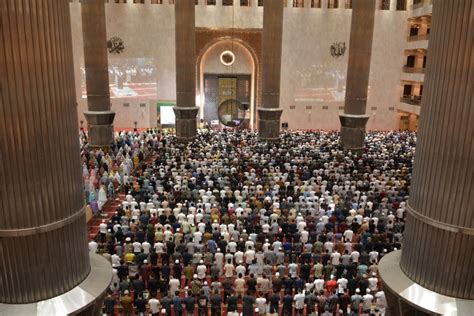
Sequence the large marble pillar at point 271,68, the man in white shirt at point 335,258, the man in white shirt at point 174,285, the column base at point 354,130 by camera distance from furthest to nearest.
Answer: the large marble pillar at point 271,68, the column base at point 354,130, the man in white shirt at point 335,258, the man in white shirt at point 174,285

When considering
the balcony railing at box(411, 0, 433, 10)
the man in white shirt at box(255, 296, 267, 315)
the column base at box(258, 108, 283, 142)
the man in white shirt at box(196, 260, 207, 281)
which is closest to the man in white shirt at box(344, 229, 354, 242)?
the man in white shirt at box(255, 296, 267, 315)

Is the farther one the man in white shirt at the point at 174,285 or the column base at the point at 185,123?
the column base at the point at 185,123

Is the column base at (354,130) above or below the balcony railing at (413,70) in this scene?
below

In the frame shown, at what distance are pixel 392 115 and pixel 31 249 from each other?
3448cm

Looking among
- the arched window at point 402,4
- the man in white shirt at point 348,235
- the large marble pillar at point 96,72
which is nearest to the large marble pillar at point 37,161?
the man in white shirt at point 348,235

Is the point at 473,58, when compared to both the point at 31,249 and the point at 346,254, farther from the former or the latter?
the point at 346,254

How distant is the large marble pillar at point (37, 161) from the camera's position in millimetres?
3762

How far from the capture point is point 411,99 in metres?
33.7

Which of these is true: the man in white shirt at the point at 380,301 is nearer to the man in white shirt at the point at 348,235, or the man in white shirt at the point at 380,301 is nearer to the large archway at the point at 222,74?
the man in white shirt at the point at 348,235

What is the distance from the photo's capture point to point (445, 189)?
14.6ft

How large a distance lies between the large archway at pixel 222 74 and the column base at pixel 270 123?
356 inches

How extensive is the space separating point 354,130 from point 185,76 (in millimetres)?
10099

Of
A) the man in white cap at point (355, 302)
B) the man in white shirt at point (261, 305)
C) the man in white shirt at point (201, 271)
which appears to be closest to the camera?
the man in white shirt at point (261, 305)

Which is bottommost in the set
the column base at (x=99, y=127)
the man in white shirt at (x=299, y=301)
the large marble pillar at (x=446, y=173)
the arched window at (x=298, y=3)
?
the man in white shirt at (x=299, y=301)
